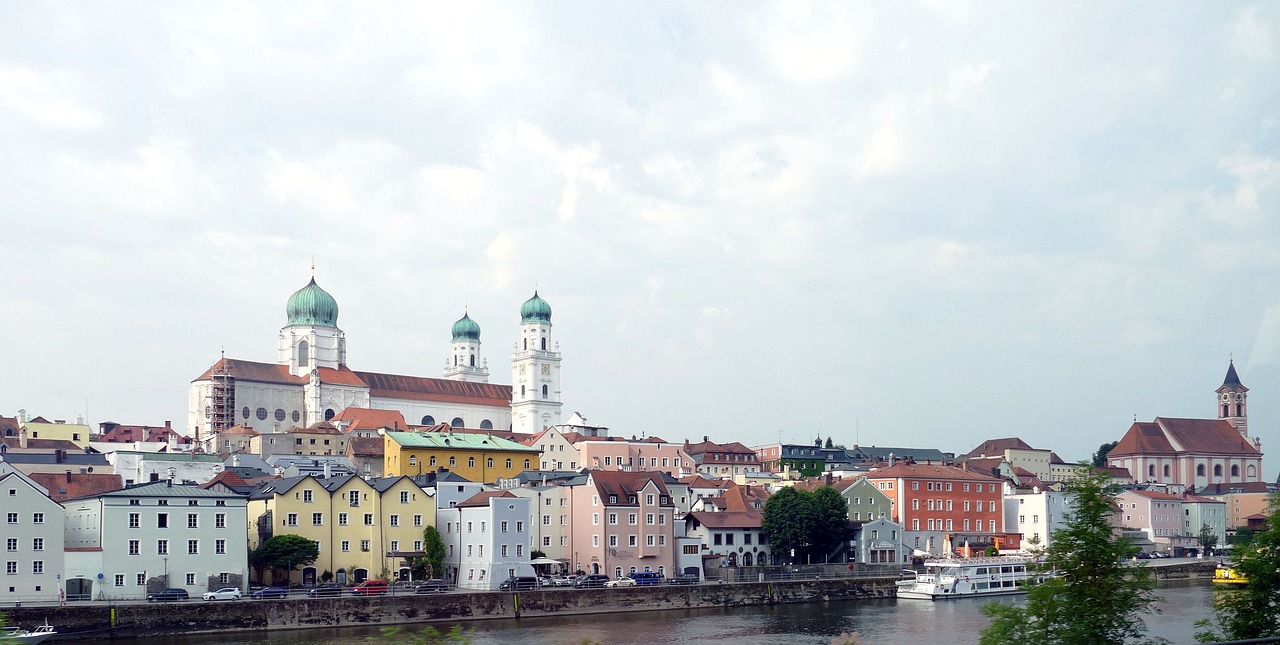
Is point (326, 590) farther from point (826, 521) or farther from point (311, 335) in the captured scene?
point (311, 335)

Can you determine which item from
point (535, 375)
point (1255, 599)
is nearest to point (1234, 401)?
point (535, 375)

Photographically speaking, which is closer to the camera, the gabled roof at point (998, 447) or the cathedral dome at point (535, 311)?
the gabled roof at point (998, 447)

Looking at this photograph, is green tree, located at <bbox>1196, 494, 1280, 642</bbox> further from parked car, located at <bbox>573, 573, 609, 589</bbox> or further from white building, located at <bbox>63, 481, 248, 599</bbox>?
white building, located at <bbox>63, 481, 248, 599</bbox>

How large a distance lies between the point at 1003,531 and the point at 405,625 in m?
48.8

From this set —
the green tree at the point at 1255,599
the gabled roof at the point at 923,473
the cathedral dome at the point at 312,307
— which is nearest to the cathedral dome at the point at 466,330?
the cathedral dome at the point at 312,307

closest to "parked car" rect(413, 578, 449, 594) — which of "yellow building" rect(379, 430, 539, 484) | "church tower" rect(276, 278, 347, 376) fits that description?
"yellow building" rect(379, 430, 539, 484)

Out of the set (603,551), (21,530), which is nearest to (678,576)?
(603,551)

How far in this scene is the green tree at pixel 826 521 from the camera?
6788 centimetres

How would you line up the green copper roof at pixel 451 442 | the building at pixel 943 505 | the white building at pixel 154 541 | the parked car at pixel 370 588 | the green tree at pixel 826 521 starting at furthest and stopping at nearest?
the green copper roof at pixel 451 442 < the building at pixel 943 505 < the green tree at pixel 826 521 < the parked car at pixel 370 588 < the white building at pixel 154 541

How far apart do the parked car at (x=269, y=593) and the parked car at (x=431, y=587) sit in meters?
4.99

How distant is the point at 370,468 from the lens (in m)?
96.9

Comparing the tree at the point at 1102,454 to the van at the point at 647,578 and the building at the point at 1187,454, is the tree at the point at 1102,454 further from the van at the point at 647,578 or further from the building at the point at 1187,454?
the van at the point at 647,578

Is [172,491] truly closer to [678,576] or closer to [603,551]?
[603,551]

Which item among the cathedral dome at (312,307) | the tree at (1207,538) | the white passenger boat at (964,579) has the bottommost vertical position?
the tree at (1207,538)
